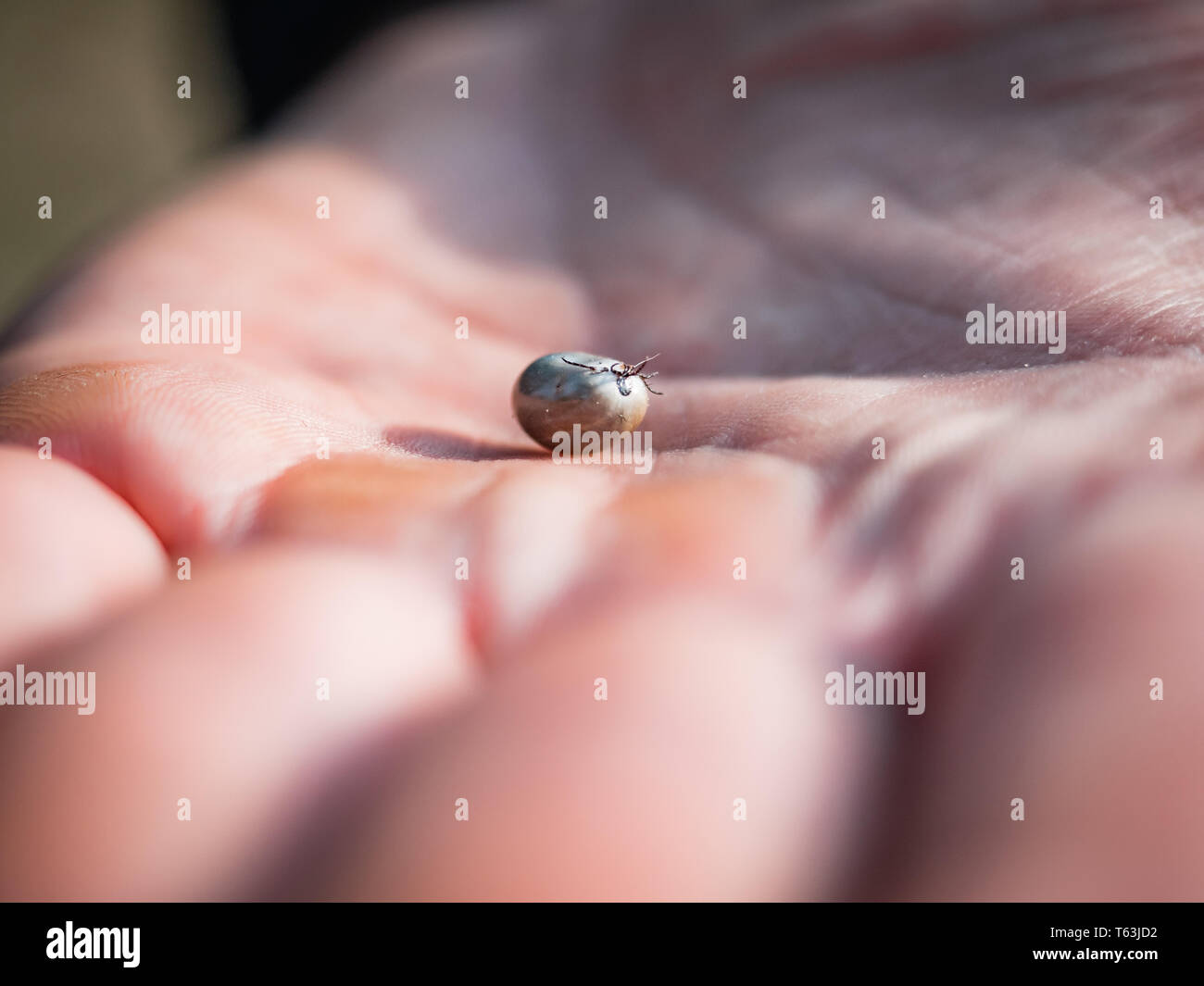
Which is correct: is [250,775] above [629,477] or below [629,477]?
below

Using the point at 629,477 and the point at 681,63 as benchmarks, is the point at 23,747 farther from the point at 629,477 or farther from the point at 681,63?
the point at 681,63

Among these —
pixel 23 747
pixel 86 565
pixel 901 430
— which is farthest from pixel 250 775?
pixel 901 430

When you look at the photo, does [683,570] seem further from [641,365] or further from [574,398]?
[641,365]

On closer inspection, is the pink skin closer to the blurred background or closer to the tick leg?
the tick leg

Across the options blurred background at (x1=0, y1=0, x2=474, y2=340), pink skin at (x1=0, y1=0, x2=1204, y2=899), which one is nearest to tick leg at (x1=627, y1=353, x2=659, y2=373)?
pink skin at (x1=0, y1=0, x2=1204, y2=899)

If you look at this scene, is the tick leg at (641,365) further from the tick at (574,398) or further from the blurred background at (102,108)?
the blurred background at (102,108)

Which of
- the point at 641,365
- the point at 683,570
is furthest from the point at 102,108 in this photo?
the point at 683,570

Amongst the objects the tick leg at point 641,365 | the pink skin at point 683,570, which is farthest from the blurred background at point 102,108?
the pink skin at point 683,570
